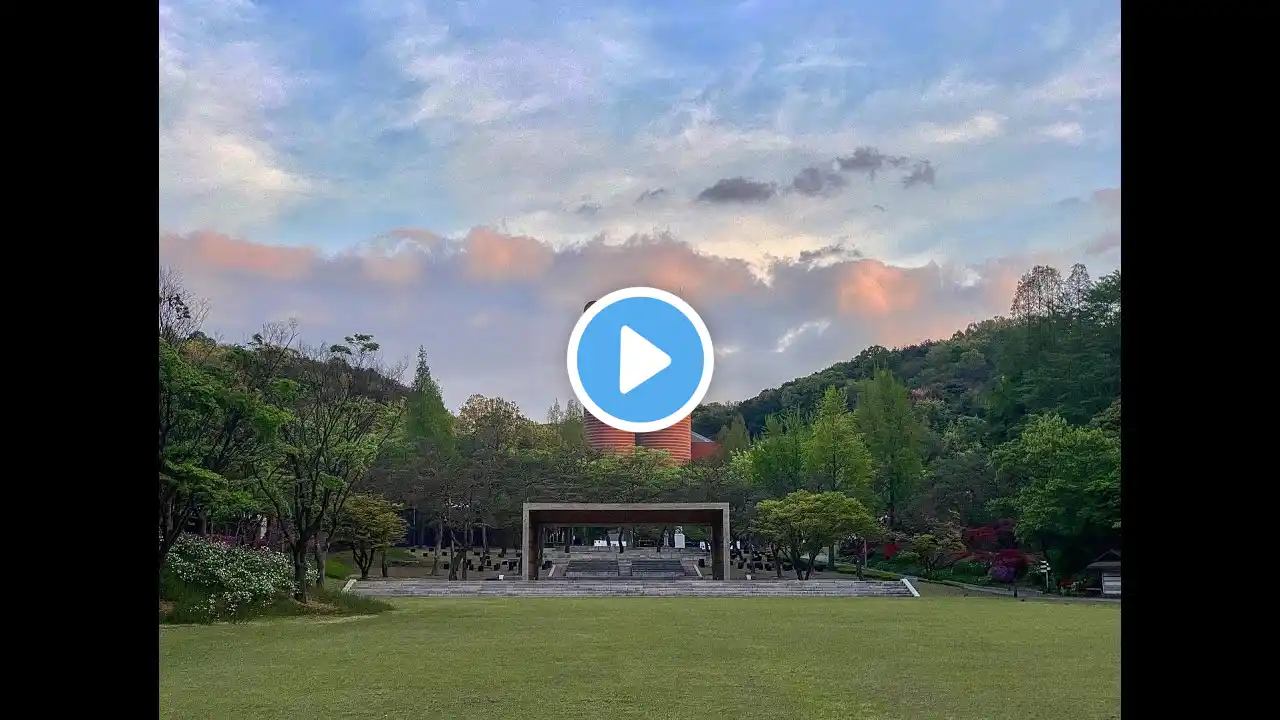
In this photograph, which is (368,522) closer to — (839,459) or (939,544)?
(839,459)

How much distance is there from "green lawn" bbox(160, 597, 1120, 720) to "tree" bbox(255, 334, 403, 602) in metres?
2.77

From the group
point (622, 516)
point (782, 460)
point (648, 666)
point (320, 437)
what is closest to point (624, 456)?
point (782, 460)

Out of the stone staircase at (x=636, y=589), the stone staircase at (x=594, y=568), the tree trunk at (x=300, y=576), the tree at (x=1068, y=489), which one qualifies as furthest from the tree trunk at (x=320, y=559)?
the tree at (x=1068, y=489)

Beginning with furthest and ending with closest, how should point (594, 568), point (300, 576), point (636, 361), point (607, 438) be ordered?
1. point (607, 438)
2. point (594, 568)
3. point (300, 576)
4. point (636, 361)

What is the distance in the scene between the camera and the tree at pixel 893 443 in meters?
26.2

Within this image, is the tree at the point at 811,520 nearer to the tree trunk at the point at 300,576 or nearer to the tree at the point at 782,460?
the tree at the point at 782,460

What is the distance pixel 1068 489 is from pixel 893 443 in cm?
585

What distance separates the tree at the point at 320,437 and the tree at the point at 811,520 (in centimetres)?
919

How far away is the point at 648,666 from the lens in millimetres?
8508

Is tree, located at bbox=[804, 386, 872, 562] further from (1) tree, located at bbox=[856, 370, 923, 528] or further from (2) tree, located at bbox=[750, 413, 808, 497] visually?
(1) tree, located at bbox=[856, 370, 923, 528]

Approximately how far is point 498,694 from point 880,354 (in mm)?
32967
